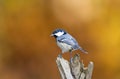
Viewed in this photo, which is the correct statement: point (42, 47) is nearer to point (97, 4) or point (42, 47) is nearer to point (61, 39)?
point (97, 4)

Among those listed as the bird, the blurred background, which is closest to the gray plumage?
the bird

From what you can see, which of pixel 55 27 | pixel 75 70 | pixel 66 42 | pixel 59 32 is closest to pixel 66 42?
pixel 66 42

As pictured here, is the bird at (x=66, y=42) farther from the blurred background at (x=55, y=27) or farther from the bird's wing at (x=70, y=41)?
the blurred background at (x=55, y=27)

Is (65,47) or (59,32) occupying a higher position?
(59,32)

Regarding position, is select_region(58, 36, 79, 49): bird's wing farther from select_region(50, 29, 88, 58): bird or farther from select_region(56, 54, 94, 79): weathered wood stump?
select_region(56, 54, 94, 79): weathered wood stump

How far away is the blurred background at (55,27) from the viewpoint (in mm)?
8359

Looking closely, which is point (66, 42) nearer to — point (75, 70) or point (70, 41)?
point (70, 41)

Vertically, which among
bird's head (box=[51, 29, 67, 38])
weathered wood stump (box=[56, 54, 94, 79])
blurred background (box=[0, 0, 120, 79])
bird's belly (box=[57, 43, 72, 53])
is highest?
blurred background (box=[0, 0, 120, 79])

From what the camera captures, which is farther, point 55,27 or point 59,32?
point 55,27

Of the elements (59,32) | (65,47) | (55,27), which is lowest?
(65,47)

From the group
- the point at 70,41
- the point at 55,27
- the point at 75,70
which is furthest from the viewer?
the point at 55,27

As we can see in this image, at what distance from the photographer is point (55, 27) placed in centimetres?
830

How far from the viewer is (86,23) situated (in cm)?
A: 842

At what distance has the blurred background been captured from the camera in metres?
8.36
